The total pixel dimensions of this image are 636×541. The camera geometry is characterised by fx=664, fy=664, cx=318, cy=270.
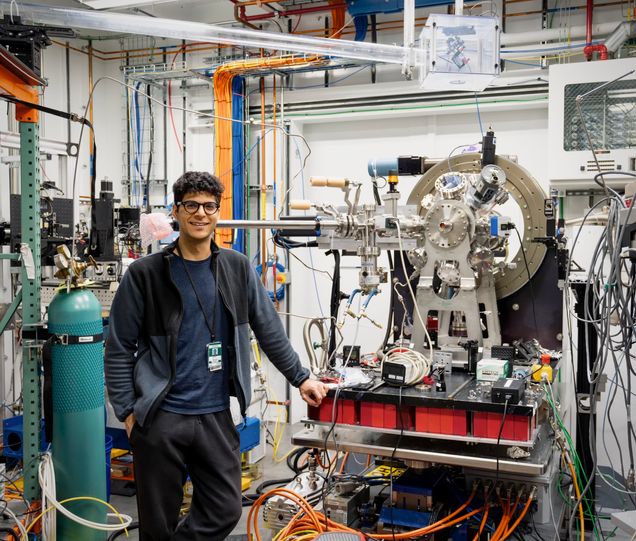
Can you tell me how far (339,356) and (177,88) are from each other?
3449 millimetres

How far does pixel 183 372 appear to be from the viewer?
7.13 feet

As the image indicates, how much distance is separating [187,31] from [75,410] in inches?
72.2

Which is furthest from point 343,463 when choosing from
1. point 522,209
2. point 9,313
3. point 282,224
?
point 9,313

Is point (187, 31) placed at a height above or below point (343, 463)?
above

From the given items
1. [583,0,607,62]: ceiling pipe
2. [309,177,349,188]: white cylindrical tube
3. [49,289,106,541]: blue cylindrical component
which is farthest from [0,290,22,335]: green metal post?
[583,0,607,62]: ceiling pipe

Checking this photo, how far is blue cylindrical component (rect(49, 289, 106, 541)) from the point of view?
115 inches

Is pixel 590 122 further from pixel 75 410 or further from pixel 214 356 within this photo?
pixel 75 410

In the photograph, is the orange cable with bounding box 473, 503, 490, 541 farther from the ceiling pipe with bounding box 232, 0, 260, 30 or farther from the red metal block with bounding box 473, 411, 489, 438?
the ceiling pipe with bounding box 232, 0, 260, 30

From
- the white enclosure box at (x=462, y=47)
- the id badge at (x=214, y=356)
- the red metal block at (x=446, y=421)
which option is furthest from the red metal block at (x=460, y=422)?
the white enclosure box at (x=462, y=47)

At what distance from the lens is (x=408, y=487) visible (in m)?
2.67

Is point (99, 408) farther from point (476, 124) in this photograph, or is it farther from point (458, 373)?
point (476, 124)

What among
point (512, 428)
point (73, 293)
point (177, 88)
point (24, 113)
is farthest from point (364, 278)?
point (177, 88)

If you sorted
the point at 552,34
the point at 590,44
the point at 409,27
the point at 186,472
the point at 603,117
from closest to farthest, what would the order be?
the point at 186,472
the point at 409,27
the point at 603,117
the point at 590,44
the point at 552,34

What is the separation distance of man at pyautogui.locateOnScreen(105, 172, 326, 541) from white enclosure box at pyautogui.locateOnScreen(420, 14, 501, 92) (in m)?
1.58
